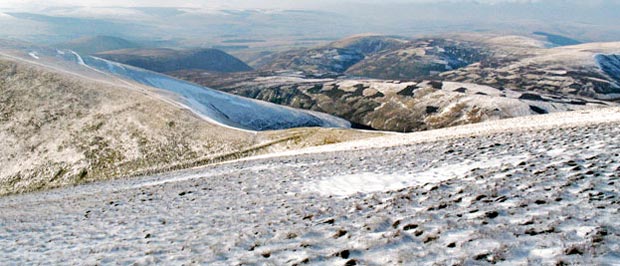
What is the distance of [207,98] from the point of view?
419 ft

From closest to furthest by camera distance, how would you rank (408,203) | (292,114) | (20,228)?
(408,203), (20,228), (292,114)

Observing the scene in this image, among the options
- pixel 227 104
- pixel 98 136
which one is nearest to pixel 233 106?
pixel 227 104

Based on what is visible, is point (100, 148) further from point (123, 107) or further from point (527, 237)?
point (527, 237)

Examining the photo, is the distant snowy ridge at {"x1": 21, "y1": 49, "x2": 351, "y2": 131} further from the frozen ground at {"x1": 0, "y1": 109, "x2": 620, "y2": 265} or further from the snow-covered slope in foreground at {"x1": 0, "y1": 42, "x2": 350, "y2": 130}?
the frozen ground at {"x1": 0, "y1": 109, "x2": 620, "y2": 265}

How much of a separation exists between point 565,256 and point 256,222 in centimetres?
989

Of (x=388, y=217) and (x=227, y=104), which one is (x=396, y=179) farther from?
(x=227, y=104)

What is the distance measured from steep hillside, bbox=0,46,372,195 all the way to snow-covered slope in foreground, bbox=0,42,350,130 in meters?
28.5

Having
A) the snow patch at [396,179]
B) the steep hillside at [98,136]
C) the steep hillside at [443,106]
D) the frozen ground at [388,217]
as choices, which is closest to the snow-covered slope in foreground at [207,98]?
the steep hillside at [443,106]

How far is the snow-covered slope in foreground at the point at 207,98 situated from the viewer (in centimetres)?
11594

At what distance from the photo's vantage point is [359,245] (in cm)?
1097

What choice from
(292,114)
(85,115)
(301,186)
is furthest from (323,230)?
(292,114)

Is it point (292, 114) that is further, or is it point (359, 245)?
point (292, 114)

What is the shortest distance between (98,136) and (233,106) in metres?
59.8

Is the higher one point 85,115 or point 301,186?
point 301,186
